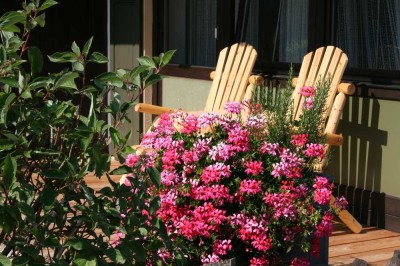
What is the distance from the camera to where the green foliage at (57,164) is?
2.35 meters

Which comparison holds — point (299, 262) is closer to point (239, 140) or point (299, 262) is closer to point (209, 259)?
point (209, 259)

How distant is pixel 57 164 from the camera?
8.19 feet

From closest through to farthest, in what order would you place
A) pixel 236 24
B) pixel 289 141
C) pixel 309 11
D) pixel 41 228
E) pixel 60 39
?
pixel 41 228 < pixel 289 141 < pixel 309 11 < pixel 236 24 < pixel 60 39

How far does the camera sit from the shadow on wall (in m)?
5.72

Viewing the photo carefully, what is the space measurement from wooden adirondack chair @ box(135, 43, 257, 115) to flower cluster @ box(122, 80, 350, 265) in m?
2.63

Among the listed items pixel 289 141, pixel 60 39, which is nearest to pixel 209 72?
pixel 60 39

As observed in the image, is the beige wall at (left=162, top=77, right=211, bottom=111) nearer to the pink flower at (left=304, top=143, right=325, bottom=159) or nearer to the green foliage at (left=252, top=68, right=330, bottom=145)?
the green foliage at (left=252, top=68, right=330, bottom=145)

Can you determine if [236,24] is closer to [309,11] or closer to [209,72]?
[209,72]

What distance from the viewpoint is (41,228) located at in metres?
2.44

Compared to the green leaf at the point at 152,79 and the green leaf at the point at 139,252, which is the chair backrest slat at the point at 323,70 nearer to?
the green leaf at the point at 152,79

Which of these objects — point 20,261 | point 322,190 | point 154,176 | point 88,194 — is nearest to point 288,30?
point 322,190

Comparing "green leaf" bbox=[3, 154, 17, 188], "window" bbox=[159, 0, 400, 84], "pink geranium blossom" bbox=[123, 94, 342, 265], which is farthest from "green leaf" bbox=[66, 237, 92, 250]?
Result: "window" bbox=[159, 0, 400, 84]

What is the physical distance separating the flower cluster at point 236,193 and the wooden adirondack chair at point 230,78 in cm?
263

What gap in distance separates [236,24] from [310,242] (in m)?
3.77
